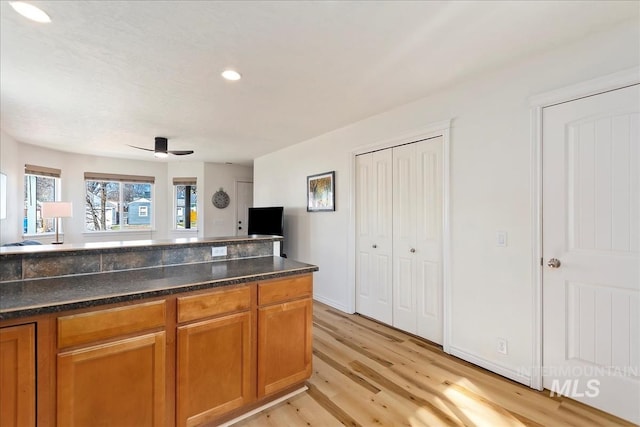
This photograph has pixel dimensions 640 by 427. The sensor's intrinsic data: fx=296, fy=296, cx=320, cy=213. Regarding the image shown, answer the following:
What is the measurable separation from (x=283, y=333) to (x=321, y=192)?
2503 mm

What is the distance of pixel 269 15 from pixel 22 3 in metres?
1.30

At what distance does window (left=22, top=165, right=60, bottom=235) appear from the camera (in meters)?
5.05

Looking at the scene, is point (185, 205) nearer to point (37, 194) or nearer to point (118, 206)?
point (118, 206)

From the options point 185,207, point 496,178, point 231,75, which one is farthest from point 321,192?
point 185,207

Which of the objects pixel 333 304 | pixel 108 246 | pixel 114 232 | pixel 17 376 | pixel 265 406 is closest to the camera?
pixel 17 376

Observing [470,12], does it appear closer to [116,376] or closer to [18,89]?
[116,376]

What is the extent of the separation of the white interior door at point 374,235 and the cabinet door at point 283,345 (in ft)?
4.96

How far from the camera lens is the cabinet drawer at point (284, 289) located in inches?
75.5

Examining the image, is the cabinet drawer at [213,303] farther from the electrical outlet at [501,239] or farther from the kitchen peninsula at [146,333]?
the electrical outlet at [501,239]

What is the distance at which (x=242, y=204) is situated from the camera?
23.7 feet

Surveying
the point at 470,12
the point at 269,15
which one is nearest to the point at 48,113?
the point at 269,15

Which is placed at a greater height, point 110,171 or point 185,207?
point 110,171

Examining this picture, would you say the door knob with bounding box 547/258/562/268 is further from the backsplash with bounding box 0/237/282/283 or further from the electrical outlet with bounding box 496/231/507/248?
the backsplash with bounding box 0/237/282/283

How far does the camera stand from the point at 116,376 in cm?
144
